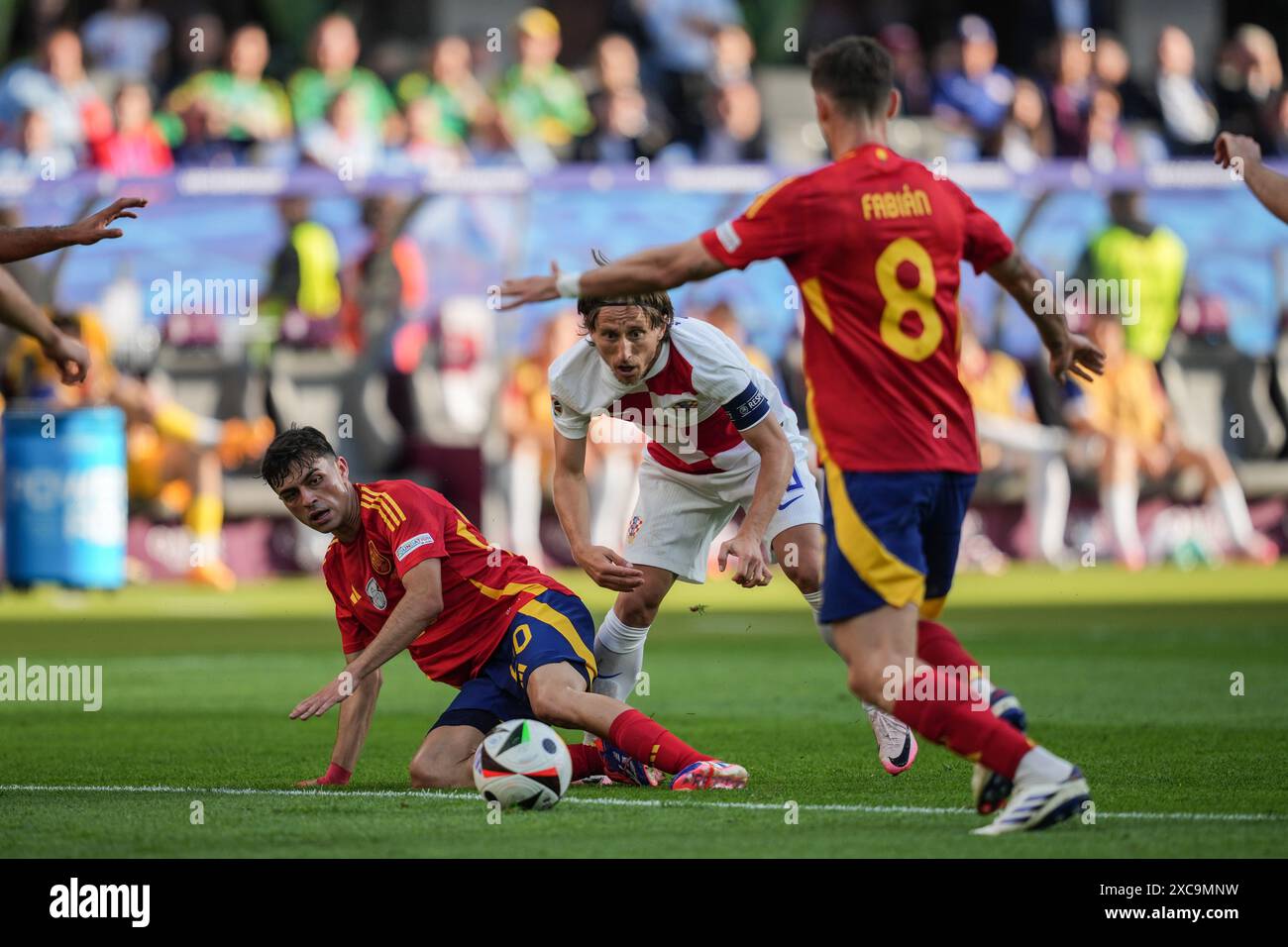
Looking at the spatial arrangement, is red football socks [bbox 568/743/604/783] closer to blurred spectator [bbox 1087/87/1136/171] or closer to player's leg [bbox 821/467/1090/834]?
player's leg [bbox 821/467/1090/834]

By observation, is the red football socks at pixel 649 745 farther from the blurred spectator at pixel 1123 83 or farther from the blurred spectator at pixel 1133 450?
the blurred spectator at pixel 1123 83

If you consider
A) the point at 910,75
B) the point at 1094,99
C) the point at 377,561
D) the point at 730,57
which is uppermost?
the point at 730,57

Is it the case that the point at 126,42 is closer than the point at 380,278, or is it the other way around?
the point at 380,278

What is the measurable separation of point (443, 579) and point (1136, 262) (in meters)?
14.8

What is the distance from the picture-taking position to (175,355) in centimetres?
2014

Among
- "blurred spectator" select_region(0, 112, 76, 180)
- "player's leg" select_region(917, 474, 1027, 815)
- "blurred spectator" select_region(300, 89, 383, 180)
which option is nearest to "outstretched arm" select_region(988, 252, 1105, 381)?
"player's leg" select_region(917, 474, 1027, 815)

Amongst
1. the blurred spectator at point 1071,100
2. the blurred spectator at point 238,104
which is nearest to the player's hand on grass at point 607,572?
the blurred spectator at point 238,104

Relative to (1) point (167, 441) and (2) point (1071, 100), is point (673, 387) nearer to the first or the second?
(1) point (167, 441)

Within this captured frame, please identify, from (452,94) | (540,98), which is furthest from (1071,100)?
(452,94)

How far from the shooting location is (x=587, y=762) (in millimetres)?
7980

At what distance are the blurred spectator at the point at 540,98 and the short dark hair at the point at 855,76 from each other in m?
16.0

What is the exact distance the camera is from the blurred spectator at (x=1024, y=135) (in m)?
22.5

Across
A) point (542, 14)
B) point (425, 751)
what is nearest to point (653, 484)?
point (425, 751)

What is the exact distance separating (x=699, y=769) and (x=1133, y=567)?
47.8ft
